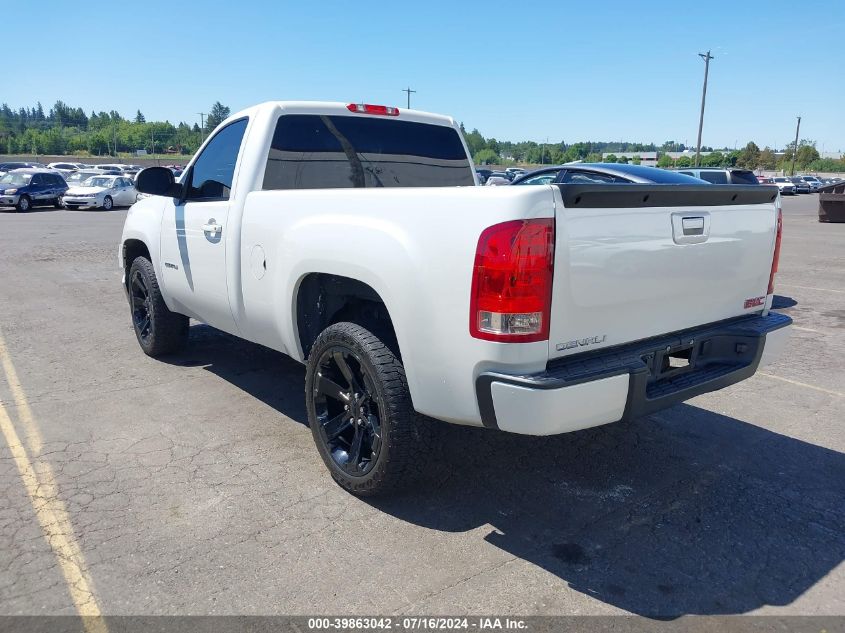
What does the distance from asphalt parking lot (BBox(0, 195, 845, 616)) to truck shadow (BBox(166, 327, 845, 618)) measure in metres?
0.01

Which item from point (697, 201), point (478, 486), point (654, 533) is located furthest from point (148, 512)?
point (697, 201)

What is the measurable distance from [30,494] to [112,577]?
1051mm

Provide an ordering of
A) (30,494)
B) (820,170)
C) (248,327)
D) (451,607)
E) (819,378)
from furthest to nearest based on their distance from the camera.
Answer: (820,170), (819,378), (248,327), (30,494), (451,607)

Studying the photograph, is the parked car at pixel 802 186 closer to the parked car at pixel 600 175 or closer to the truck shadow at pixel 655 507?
the parked car at pixel 600 175

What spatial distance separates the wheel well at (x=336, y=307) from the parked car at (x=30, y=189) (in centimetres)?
2709

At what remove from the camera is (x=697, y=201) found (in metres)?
3.30

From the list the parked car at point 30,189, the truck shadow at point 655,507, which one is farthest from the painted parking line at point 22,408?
the parked car at point 30,189

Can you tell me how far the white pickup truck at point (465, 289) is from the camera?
2.76 metres

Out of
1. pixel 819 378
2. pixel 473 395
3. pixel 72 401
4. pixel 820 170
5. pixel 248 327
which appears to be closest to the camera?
pixel 473 395

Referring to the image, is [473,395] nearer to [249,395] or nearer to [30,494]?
[30,494]

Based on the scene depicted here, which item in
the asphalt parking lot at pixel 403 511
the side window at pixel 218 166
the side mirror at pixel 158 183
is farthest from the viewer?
the side mirror at pixel 158 183

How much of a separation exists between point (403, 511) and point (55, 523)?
1.68 metres

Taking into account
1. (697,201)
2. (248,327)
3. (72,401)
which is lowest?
(72,401)

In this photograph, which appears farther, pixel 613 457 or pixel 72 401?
pixel 72 401
